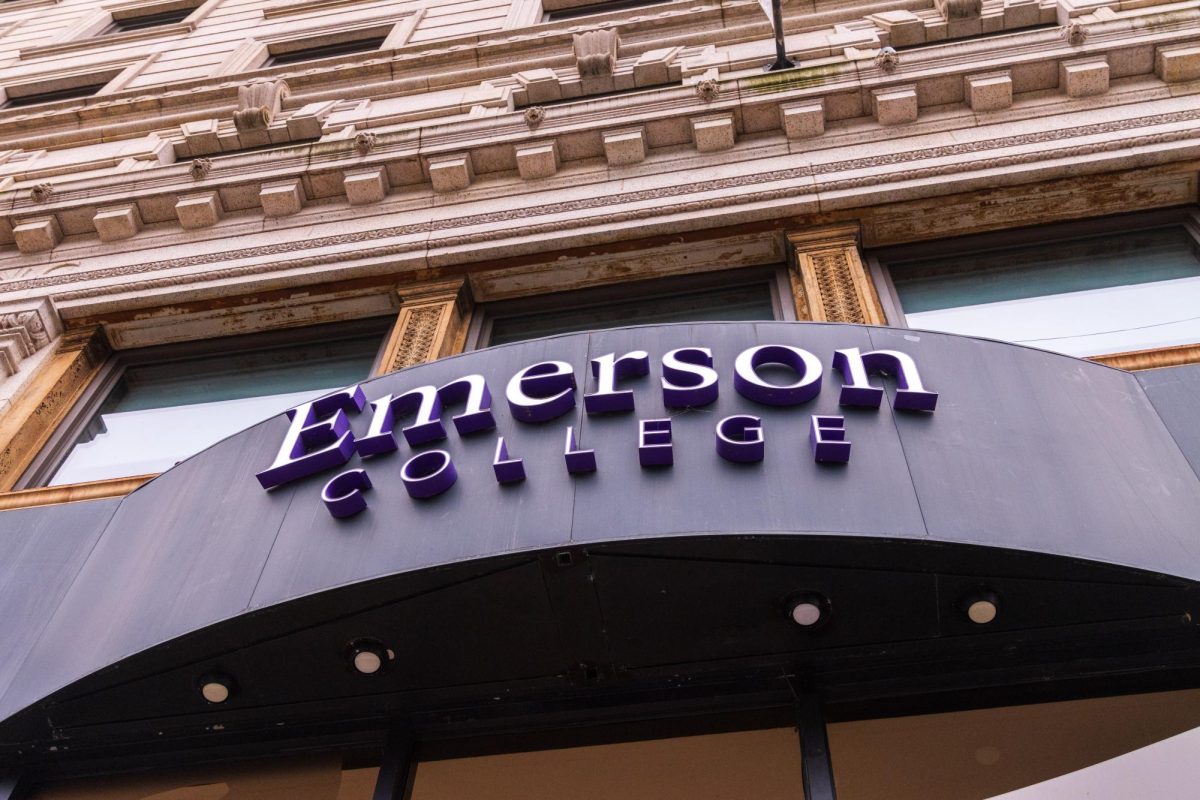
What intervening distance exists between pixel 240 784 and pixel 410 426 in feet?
7.83

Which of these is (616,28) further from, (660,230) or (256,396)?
(256,396)

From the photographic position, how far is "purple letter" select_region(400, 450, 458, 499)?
6461mm

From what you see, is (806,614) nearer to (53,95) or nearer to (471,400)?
(471,400)

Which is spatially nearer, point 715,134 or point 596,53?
point 715,134

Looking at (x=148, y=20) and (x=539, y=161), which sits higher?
(x=148, y=20)

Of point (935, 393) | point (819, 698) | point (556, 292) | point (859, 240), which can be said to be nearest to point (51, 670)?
point (819, 698)

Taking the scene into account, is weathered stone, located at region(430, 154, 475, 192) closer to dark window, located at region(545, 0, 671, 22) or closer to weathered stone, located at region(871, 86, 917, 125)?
weathered stone, located at region(871, 86, 917, 125)

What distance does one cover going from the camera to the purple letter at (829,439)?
20.2 ft

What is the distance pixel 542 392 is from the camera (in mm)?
7020

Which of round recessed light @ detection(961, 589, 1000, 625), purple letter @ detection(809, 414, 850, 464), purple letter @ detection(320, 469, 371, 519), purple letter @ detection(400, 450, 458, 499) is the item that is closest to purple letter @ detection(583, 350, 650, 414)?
purple letter @ detection(400, 450, 458, 499)

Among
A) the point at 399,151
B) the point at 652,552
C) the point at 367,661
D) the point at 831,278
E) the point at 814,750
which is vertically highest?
the point at 399,151

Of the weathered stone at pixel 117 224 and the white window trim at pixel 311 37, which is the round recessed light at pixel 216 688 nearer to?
the weathered stone at pixel 117 224

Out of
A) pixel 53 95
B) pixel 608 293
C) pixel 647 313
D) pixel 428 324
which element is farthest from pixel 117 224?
pixel 53 95

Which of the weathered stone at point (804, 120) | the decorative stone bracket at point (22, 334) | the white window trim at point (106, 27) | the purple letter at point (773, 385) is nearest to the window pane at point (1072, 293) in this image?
the weathered stone at point (804, 120)
